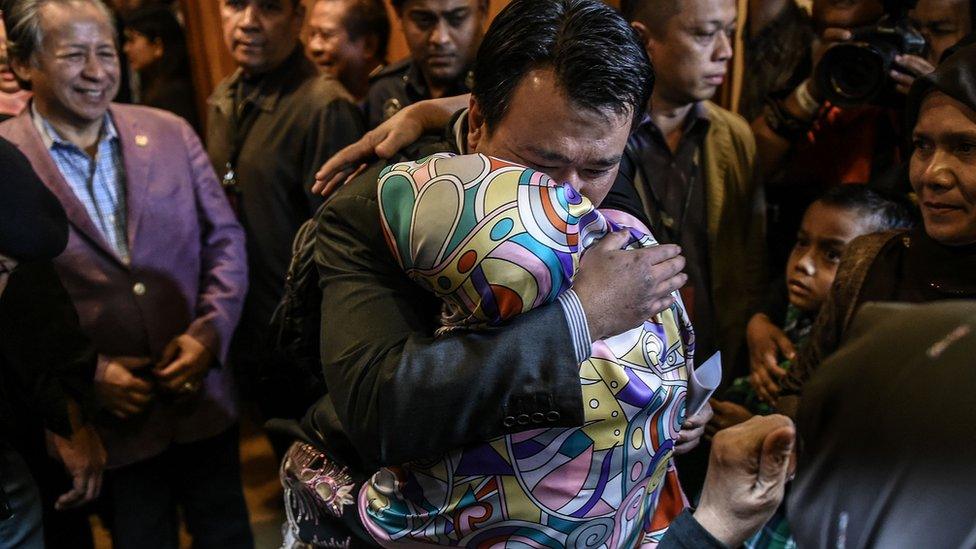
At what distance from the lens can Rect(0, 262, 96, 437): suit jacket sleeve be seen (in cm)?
166

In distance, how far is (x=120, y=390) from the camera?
1.98 metres

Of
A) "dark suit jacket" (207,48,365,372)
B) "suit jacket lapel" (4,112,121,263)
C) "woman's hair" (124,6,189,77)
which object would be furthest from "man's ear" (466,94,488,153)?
"woman's hair" (124,6,189,77)

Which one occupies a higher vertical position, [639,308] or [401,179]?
[401,179]

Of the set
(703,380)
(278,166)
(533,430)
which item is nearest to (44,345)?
(278,166)

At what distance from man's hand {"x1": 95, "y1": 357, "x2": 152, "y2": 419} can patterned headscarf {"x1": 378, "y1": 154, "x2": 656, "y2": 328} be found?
1.24 metres

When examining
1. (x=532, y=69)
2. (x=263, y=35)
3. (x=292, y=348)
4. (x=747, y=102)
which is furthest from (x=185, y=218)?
(x=747, y=102)

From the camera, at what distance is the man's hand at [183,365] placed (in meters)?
2.05

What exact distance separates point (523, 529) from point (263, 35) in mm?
1937

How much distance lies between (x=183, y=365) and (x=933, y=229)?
155 cm

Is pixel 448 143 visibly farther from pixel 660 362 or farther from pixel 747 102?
pixel 747 102

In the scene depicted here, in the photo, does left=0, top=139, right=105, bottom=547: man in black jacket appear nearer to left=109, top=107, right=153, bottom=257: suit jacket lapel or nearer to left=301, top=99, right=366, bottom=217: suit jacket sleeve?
Answer: left=109, top=107, right=153, bottom=257: suit jacket lapel

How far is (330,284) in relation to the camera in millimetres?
1105

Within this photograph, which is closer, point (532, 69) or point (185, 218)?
point (532, 69)

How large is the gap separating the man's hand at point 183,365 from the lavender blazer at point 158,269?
0.02 metres
